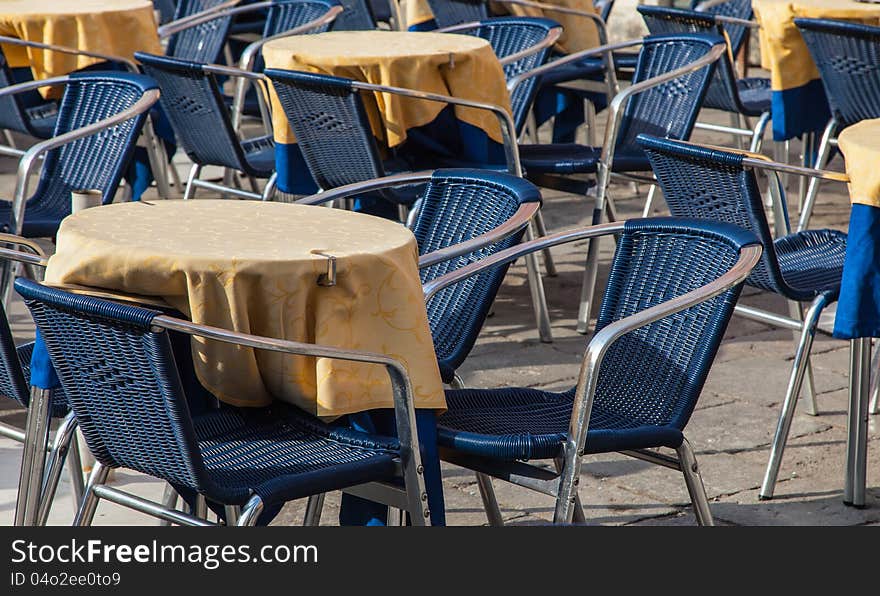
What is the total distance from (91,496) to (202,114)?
2696 millimetres

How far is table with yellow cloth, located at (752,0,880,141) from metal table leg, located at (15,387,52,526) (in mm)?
3638

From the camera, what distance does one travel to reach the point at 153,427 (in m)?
2.36

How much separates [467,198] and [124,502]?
1.27 meters

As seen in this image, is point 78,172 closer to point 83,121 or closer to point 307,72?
point 83,121

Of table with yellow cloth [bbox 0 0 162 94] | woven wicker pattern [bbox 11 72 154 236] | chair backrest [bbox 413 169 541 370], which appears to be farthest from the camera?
table with yellow cloth [bbox 0 0 162 94]

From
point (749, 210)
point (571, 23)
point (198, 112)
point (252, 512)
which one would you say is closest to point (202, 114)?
point (198, 112)

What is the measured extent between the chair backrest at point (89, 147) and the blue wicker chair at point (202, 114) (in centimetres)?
38

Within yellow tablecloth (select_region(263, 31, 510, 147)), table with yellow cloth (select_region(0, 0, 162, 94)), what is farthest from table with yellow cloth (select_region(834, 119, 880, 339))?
table with yellow cloth (select_region(0, 0, 162, 94))

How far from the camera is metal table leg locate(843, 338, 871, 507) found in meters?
3.54

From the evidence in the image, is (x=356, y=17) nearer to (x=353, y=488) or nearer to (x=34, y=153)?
(x=34, y=153)

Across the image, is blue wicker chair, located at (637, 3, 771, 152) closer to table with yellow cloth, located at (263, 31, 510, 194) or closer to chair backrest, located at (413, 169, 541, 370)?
table with yellow cloth, located at (263, 31, 510, 194)

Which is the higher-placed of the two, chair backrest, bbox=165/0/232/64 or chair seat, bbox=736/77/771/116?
chair backrest, bbox=165/0/232/64

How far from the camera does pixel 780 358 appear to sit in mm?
4840

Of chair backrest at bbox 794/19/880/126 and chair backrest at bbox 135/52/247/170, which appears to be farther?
chair backrest at bbox 794/19/880/126
